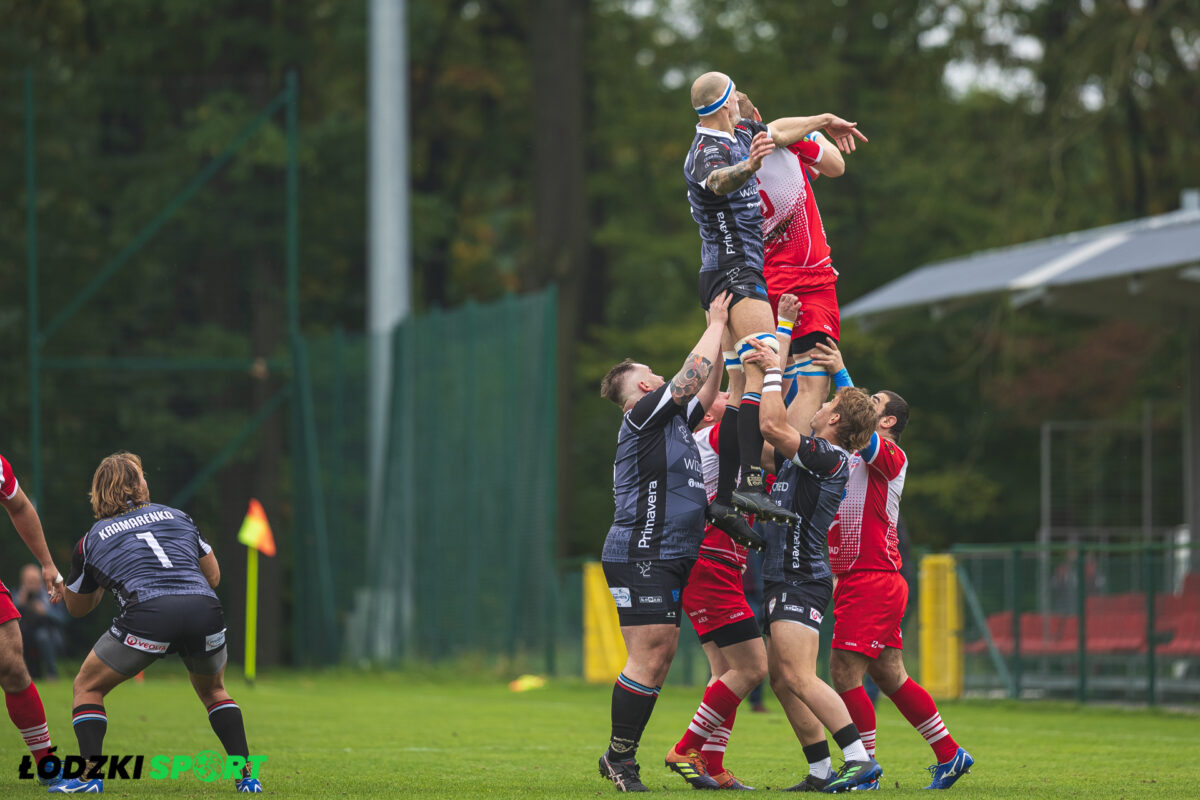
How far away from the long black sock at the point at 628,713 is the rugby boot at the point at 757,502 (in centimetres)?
99

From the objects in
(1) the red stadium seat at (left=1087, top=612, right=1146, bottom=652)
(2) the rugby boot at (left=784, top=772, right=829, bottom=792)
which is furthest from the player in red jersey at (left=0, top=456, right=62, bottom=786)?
(1) the red stadium seat at (left=1087, top=612, right=1146, bottom=652)

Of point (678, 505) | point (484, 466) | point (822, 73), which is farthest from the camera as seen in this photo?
point (822, 73)

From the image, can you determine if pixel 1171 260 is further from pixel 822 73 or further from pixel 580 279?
pixel 822 73

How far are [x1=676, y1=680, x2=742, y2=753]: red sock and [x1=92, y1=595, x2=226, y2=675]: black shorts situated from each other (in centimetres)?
236

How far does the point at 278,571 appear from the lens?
2791 cm

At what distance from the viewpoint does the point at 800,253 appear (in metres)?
9.26

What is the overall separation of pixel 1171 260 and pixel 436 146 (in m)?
21.6

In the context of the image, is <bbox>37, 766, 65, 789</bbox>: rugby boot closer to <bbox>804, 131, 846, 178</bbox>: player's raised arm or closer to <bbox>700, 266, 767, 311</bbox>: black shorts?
<bbox>700, 266, 767, 311</bbox>: black shorts

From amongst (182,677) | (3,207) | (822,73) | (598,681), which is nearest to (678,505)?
(598,681)

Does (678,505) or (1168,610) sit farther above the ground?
(678,505)

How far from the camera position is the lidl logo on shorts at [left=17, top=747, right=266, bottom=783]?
835 centimetres

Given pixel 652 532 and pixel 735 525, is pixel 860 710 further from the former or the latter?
pixel 652 532

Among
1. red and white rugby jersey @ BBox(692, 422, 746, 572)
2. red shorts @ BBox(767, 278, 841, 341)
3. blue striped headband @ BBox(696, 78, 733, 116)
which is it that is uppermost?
blue striped headband @ BBox(696, 78, 733, 116)

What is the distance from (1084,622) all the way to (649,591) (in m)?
9.01
